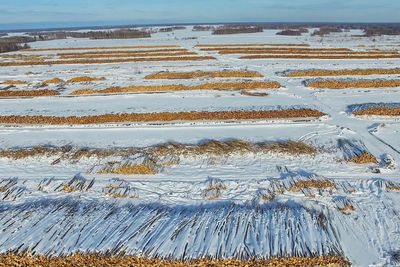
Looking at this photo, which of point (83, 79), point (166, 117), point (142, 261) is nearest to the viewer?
point (142, 261)

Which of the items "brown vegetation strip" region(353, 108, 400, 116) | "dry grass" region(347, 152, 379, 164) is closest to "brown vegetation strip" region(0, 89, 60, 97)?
"dry grass" region(347, 152, 379, 164)

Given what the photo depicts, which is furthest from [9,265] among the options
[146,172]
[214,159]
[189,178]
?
[214,159]

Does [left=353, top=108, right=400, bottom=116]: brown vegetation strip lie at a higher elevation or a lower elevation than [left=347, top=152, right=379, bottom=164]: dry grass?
higher

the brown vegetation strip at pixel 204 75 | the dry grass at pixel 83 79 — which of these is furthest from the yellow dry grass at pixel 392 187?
the dry grass at pixel 83 79

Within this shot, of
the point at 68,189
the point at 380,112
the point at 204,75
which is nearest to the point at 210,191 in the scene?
the point at 68,189

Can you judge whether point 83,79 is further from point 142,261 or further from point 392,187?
point 392,187

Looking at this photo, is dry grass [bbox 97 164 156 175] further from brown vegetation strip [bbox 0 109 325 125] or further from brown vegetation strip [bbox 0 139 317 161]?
brown vegetation strip [bbox 0 109 325 125]
